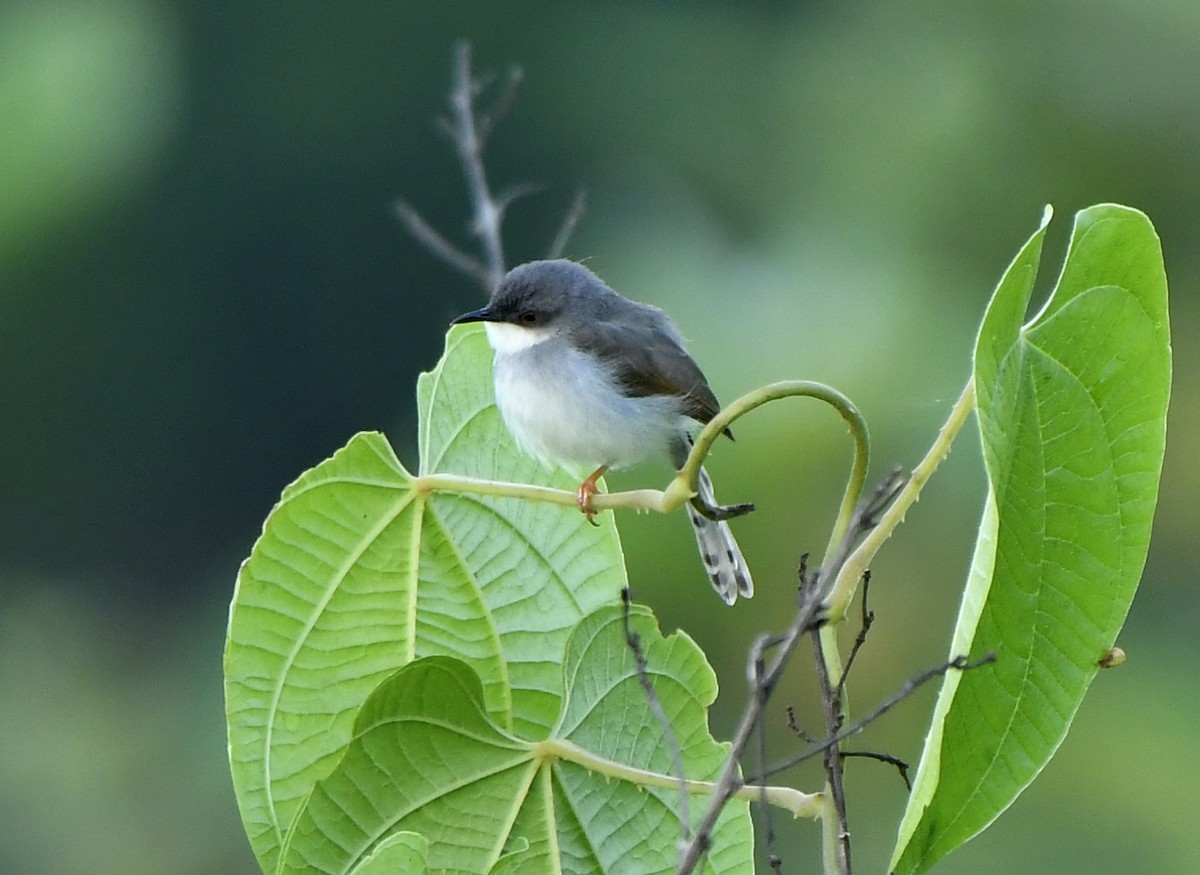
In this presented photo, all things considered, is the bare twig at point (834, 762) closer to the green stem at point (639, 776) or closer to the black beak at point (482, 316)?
the green stem at point (639, 776)

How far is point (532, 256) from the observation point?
58.9 ft

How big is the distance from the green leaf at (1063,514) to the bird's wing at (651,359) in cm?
125

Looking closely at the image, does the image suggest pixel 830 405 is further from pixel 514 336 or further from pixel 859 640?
pixel 514 336

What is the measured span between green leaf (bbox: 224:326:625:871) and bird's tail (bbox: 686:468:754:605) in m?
0.66

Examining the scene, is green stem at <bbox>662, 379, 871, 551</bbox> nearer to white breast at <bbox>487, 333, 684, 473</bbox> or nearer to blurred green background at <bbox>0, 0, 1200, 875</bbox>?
white breast at <bbox>487, 333, 684, 473</bbox>

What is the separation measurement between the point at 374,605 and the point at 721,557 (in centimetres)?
91

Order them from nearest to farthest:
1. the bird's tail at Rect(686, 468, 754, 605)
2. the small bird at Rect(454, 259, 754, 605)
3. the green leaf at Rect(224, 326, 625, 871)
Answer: the green leaf at Rect(224, 326, 625, 871), the bird's tail at Rect(686, 468, 754, 605), the small bird at Rect(454, 259, 754, 605)

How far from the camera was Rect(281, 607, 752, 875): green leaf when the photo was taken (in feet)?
4.44

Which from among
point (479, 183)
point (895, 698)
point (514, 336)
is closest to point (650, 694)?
point (895, 698)

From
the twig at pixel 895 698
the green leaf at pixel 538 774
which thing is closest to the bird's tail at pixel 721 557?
the green leaf at pixel 538 774

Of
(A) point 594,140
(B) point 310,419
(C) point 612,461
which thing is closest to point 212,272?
(B) point 310,419

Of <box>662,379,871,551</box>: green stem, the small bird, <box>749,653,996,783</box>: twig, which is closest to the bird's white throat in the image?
the small bird

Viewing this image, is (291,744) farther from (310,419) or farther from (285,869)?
(310,419)

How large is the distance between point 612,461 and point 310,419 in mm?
17500
